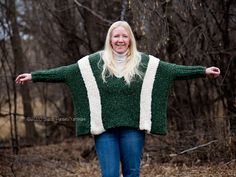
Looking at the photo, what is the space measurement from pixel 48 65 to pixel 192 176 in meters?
7.41

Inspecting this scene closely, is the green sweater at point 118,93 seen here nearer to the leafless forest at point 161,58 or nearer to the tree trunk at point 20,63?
the leafless forest at point 161,58

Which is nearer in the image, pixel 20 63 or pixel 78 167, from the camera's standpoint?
pixel 78 167

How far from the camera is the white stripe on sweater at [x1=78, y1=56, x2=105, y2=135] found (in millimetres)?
4414

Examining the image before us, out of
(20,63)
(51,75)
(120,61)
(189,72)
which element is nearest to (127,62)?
(120,61)

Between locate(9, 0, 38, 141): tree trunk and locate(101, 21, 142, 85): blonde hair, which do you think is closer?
locate(101, 21, 142, 85): blonde hair

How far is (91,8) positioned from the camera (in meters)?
11.0

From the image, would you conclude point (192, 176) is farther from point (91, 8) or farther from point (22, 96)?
point (22, 96)

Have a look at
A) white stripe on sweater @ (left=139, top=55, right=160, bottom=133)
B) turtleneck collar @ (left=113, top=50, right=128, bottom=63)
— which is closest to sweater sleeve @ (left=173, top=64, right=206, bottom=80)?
white stripe on sweater @ (left=139, top=55, right=160, bottom=133)

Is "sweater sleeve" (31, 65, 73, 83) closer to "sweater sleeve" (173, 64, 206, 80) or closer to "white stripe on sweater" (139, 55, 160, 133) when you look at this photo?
"white stripe on sweater" (139, 55, 160, 133)

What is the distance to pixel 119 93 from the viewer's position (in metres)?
4.36

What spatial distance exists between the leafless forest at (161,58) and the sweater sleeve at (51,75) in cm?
Result: 315

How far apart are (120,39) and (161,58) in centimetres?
453

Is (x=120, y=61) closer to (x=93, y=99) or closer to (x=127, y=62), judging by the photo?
(x=127, y=62)

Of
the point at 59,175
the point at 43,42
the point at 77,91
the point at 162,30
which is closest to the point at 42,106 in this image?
the point at 43,42
